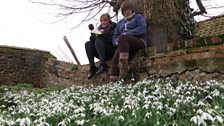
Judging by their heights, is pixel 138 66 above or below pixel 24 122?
above

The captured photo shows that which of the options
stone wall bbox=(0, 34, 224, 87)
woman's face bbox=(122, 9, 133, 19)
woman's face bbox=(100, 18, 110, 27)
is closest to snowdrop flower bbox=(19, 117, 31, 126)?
stone wall bbox=(0, 34, 224, 87)

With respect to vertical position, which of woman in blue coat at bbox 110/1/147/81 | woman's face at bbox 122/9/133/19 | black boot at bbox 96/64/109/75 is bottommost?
black boot at bbox 96/64/109/75

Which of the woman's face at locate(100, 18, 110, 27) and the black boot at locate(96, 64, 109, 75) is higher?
the woman's face at locate(100, 18, 110, 27)

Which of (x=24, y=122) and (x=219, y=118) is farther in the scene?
(x=24, y=122)

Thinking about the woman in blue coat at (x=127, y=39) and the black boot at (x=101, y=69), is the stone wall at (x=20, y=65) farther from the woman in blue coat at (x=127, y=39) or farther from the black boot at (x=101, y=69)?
the woman in blue coat at (x=127, y=39)

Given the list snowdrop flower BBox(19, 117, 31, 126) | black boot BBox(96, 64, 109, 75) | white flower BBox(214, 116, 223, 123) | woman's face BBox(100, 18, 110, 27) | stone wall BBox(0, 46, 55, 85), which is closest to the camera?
white flower BBox(214, 116, 223, 123)

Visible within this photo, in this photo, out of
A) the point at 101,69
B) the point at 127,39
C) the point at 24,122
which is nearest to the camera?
the point at 24,122

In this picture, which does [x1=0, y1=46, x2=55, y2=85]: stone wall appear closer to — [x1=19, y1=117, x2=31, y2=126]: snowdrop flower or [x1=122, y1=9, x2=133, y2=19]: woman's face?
[x1=122, y1=9, x2=133, y2=19]: woman's face

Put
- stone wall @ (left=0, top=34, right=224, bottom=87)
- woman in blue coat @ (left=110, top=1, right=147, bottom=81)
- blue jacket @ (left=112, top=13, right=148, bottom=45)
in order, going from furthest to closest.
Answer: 1. blue jacket @ (left=112, top=13, right=148, bottom=45)
2. woman in blue coat @ (left=110, top=1, right=147, bottom=81)
3. stone wall @ (left=0, top=34, right=224, bottom=87)

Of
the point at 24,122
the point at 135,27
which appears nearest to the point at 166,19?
the point at 135,27

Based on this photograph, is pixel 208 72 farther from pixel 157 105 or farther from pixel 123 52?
pixel 157 105

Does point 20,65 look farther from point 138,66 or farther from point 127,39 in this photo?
point 127,39

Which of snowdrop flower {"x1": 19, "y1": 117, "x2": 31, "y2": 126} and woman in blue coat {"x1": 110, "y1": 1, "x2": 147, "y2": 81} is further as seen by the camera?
woman in blue coat {"x1": 110, "y1": 1, "x2": 147, "y2": 81}

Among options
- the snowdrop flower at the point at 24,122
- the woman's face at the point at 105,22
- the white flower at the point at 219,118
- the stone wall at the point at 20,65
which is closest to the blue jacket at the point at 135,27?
the woman's face at the point at 105,22
